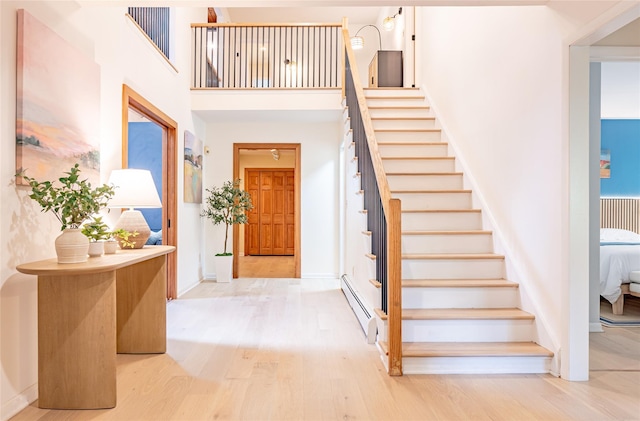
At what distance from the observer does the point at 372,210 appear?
120 inches

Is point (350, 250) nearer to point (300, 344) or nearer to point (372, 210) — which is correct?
point (372, 210)

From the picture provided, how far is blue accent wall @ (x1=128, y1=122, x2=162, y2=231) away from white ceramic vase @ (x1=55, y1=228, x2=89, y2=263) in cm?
394

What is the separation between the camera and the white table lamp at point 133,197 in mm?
2529

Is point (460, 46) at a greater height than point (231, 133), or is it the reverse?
point (460, 46)

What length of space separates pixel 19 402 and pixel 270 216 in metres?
7.81

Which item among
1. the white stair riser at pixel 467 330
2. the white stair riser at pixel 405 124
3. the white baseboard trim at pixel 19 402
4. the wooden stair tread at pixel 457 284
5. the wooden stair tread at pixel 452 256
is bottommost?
the white baseboard trim at pixel 19 402

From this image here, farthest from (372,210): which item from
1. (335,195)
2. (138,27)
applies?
(335,195)

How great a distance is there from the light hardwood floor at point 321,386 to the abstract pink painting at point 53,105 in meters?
1.30

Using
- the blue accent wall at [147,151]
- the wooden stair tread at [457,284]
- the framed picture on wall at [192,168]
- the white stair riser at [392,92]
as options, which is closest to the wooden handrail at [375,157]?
the wooden stair tread at [457,284]

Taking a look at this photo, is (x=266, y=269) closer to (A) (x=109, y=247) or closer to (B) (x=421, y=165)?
(B) (x=421, y=165)

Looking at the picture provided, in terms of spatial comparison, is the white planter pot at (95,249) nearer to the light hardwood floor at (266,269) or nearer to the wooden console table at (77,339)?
the wooden console table at (77,339)

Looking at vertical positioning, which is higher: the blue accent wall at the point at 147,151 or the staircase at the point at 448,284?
the blue accent wall at the point at 147,151

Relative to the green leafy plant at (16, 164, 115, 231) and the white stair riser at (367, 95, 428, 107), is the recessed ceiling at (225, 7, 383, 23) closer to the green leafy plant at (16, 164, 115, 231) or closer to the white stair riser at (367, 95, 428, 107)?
the white stair riser at (367, 95, 428, 107)

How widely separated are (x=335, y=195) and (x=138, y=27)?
139 inches
